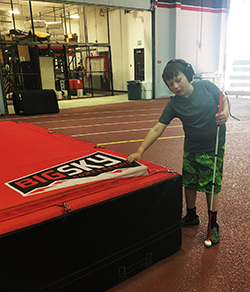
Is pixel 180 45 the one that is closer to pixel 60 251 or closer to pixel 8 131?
pixel 8 131

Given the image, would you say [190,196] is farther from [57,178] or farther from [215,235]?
[57,178]

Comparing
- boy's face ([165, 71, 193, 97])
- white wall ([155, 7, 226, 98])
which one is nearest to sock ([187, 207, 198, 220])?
boy's face ([165, 71, 193, 97])

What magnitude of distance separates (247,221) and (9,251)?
1.94 meters

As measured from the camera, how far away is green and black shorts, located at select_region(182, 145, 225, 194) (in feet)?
6.64

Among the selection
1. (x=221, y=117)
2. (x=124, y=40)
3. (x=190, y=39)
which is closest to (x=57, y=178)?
(x=221, y=117)

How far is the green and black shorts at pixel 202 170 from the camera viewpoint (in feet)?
6.64

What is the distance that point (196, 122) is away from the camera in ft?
6.48

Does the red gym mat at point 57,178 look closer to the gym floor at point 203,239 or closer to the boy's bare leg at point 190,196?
the boy's bare leg at point 190,196

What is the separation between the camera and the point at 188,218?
2.33 m

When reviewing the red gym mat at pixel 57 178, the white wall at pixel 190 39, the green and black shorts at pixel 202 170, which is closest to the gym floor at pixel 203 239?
the green and black shorts at pixel 202 170

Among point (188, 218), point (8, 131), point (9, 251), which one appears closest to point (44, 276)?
point (9, 251)

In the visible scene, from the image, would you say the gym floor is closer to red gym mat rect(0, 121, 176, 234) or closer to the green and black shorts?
the green and black shorts

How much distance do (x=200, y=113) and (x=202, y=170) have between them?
1.40 feet

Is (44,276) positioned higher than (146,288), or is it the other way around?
Answer: (44,276)
